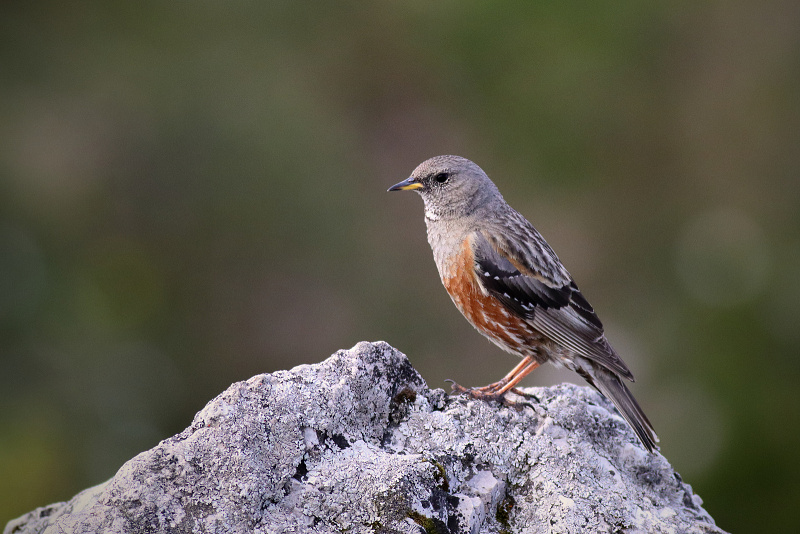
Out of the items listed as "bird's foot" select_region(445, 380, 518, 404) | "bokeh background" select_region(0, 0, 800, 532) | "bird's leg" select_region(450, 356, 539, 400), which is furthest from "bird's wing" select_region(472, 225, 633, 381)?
"bokeh background" select_region(0, 0, 800, 532)

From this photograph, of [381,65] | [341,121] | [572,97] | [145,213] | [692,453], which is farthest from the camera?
[381,65]

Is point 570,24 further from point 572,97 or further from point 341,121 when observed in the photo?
point 341,121

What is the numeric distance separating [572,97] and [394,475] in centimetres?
766

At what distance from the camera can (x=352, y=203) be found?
942 centimetres

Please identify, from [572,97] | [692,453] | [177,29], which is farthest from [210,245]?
[692,453]

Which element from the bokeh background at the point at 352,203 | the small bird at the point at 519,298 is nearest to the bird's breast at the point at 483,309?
the small bird at the point at 519,298

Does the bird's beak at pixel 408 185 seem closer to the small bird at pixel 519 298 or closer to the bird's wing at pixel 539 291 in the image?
the small bird at pixel 519 298

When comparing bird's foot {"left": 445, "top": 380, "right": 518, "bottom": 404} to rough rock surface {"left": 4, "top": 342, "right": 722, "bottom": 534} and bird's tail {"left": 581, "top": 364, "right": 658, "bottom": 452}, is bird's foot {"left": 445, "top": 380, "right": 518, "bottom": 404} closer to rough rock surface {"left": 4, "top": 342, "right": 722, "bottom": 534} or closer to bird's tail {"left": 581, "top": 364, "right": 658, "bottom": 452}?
rough rock surface {"left": 4, "top": 342, "right": 722, "bottom": 534}

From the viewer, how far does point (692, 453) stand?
650 cm

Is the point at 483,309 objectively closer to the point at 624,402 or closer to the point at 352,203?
the point at 624,402

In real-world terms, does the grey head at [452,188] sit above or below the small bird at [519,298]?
above

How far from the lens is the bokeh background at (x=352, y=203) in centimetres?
723

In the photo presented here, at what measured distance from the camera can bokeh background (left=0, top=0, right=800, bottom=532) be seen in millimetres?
7227

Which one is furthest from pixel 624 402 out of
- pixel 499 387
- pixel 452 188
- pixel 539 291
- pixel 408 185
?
pixel 408 185
